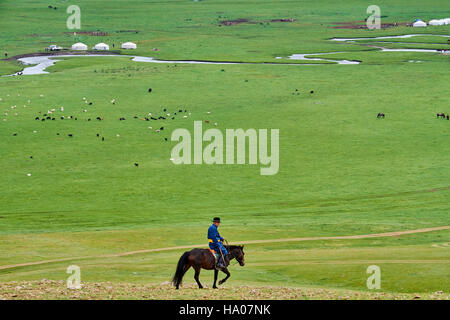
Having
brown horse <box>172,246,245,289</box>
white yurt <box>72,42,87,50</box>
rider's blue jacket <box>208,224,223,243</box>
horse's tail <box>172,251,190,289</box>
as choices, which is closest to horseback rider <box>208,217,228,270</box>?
rider's blue jacket <box>208,224,223,243</box>

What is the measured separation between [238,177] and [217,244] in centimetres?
3486

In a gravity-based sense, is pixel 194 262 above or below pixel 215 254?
below

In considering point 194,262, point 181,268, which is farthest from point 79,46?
point 194,262

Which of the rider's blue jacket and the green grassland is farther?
the green grassland

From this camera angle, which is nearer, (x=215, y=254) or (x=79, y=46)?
(x=215, y=254)

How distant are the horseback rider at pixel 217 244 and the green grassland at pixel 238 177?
124cm

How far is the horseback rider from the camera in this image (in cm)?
2836

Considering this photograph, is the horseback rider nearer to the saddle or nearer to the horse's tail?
the saddle

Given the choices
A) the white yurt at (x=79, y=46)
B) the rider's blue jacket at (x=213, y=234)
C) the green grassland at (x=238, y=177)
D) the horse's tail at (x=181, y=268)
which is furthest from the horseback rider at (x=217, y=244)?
the white yurt at (x=79, y=46)

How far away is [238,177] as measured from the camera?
6334 centimetres

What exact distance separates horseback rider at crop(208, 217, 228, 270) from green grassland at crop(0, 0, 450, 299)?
1.24 m

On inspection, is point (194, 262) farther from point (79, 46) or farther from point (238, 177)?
point (79, 46)

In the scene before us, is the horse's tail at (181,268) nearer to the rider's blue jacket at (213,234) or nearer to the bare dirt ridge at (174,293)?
the bare dirt ridge at (174,293)

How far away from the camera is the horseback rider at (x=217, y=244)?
93.0 ft
